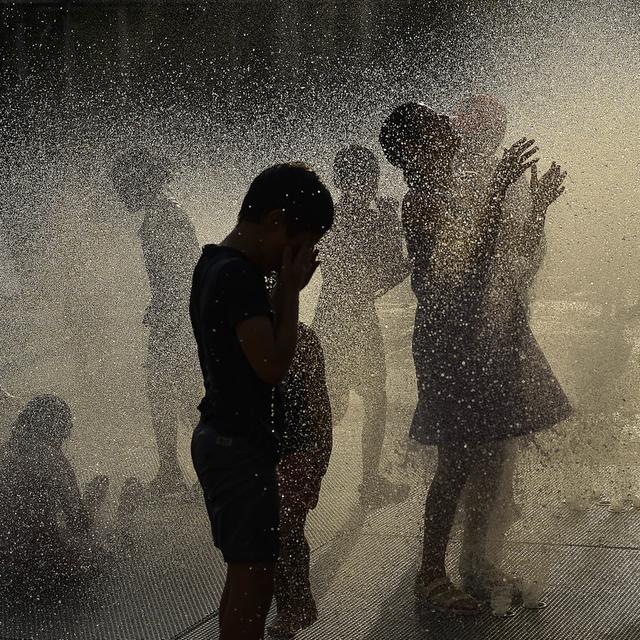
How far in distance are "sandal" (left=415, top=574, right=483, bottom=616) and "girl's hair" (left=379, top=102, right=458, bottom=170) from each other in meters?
1.27

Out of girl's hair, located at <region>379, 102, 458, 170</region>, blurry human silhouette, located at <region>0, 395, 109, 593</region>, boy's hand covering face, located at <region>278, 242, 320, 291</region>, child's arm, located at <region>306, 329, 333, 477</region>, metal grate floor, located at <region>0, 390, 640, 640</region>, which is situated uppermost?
girl's hair, located at <region>379, 102, 458, 170</region>

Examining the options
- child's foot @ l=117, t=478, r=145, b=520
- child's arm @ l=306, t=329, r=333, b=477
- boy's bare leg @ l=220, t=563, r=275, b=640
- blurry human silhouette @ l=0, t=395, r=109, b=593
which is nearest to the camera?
boy's bare leg @ l=220, t=563, r=275, b=640

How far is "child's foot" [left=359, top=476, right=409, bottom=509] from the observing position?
4.32 meters

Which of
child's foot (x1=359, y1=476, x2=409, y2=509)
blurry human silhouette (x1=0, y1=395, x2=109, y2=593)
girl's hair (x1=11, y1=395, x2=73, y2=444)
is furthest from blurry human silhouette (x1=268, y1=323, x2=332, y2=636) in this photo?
girl's hair (x1=11, y1=395, x2=73, y2=444)

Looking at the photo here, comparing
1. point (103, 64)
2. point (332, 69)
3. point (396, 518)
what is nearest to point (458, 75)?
point (332, 69)

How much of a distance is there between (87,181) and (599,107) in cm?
403

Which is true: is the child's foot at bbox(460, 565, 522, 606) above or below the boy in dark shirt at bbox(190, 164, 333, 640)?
below

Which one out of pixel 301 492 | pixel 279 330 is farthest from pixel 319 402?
pixel 279 330

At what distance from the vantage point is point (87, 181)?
8.84m

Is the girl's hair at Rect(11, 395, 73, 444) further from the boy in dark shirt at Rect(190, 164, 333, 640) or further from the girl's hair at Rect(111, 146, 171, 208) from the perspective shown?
the boy in dark shirt at Rect(190, 164, 333, 640)

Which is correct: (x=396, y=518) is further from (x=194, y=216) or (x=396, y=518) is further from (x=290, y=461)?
(x=194, y=216)

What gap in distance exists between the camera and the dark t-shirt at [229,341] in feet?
7.53

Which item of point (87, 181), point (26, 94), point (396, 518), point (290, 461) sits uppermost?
point (26, 94)

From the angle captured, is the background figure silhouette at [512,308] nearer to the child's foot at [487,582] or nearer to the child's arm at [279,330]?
the child's foot at [487,582]
